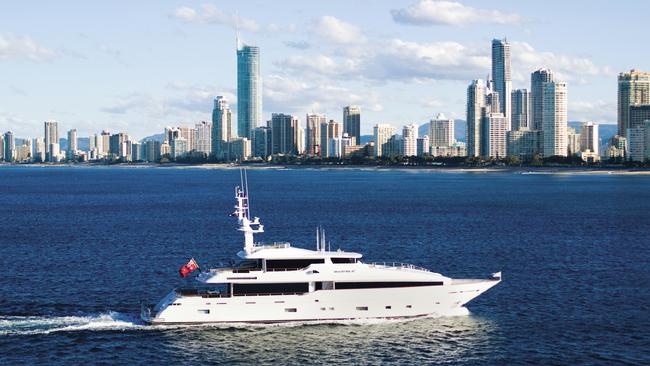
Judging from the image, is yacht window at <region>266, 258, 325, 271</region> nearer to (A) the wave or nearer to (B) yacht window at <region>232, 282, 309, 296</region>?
(B) yacht window at <region>232, 282, 309, 296</region>

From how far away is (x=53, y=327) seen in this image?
47281 millimetres

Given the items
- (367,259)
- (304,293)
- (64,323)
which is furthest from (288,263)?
(367,259)

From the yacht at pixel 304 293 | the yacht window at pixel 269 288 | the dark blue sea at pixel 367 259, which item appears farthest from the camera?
the yacht window at pixel 269 288

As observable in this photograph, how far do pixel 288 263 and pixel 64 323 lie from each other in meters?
12.0

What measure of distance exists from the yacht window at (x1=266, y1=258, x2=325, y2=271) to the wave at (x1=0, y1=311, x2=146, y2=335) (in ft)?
23.7

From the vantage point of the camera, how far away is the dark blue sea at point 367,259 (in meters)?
43.0

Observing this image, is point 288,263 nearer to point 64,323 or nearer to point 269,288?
point 269,288

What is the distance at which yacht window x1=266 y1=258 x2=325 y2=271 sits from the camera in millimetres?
48031

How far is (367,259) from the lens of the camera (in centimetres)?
6962

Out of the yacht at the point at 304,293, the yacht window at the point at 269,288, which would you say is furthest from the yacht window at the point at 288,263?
the yacht window at the point at 269,288

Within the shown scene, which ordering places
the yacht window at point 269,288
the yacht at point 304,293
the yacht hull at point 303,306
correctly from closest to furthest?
the yacht hull at point 303,306
the yacht at point 304,293
the yacht window at point 269,288

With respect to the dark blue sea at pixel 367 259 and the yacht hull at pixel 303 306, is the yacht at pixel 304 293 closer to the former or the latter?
the yacht hull at pixel 303 306

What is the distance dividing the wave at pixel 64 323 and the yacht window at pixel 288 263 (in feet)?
23.7

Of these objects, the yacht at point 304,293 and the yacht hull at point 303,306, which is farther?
the yacht at point 304,293
